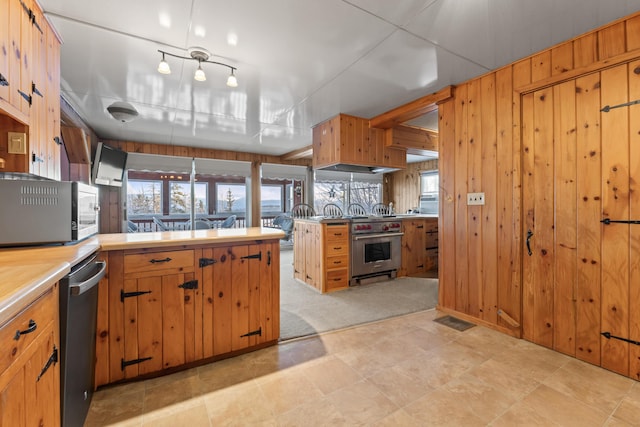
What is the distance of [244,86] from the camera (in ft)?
9.95

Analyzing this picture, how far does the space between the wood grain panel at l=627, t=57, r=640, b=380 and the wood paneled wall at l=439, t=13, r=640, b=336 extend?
0.26m

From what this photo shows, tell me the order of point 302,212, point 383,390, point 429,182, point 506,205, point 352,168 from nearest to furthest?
point 383,390
point 506,205
point 352,168
point 302,212
point 429,182

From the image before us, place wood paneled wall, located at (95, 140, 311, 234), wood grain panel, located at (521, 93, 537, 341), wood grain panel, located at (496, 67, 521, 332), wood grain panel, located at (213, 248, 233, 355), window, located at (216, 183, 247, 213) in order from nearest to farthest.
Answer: wood grain panel, located at (213, 248, 233, 355) → wood grain panel, located at (521, 93, 537, 341) → wood grain panel, located at (496, 67, 521, 332) → wood paneled wall, located at (95, 140, 311, 234) → window, located at (216, 183, 247, 213)

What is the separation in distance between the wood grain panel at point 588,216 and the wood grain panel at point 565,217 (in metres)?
0.03

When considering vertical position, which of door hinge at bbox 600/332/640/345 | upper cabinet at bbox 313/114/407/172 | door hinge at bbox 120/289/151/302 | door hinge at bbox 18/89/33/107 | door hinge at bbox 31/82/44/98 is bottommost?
door hinge at bbox 600/332/640/345

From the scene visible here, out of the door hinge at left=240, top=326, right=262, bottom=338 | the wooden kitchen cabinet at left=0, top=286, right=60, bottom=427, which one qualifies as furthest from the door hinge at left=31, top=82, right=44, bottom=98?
the door hinge at left=240, top=326, right=262, bottom=338

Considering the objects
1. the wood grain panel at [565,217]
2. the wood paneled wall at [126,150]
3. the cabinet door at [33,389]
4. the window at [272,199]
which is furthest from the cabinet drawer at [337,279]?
the window at [272,199]

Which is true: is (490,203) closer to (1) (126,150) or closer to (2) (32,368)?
(2) (32,368)

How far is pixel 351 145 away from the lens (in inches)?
158

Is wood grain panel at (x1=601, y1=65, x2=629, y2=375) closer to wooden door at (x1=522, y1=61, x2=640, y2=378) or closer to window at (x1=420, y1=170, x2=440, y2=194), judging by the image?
wooden door at (x1=522, y1=61, x2=640, y2=378)

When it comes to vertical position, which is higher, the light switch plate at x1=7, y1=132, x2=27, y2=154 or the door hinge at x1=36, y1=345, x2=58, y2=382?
the light switch plate at x1=7, y1=132, x2=27, y2=154

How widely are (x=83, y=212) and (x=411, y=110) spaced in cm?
334

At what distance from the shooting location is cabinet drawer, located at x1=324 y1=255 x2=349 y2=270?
3.79 m

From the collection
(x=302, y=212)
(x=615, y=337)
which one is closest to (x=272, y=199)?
(x=302, y=212)
